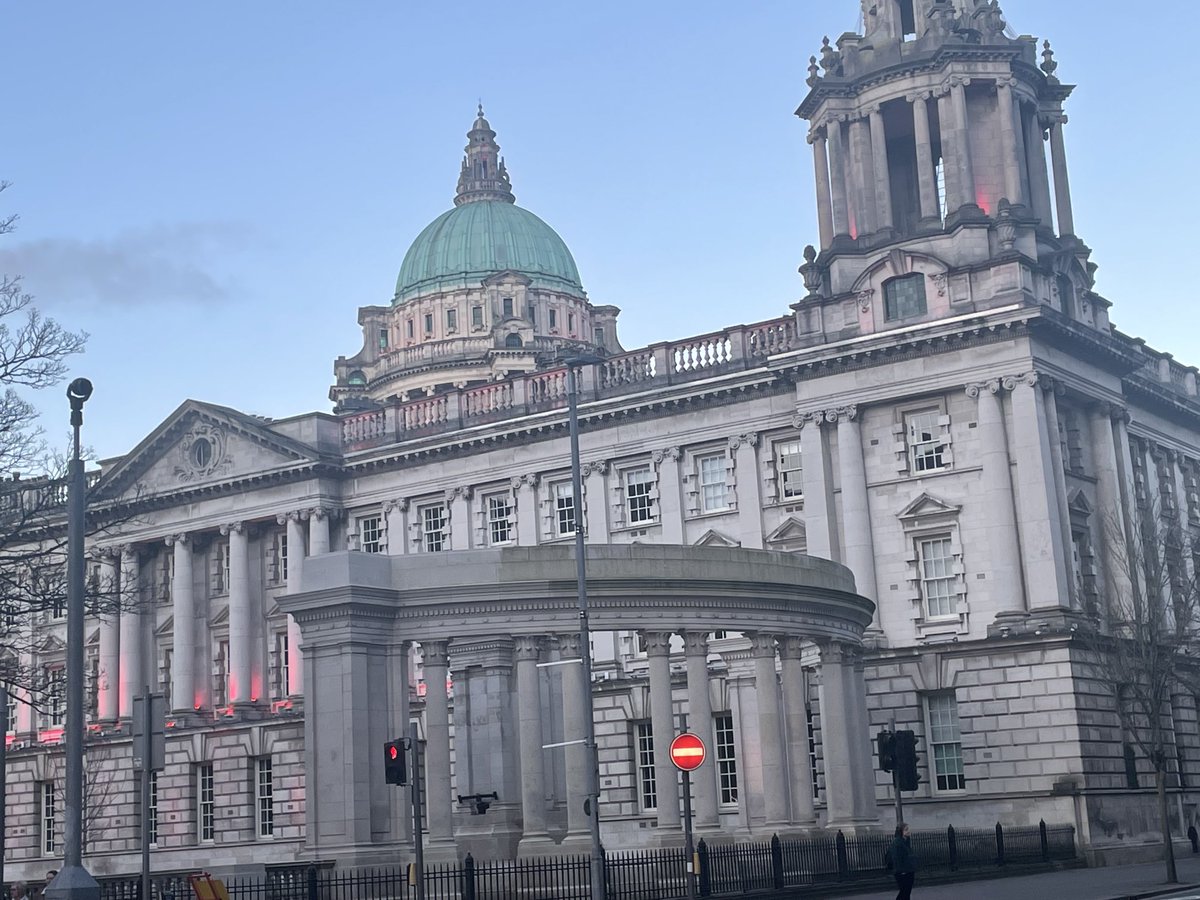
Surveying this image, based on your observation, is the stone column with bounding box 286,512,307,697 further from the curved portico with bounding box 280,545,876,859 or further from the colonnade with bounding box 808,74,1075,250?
the curved portico with bounding box 280,545,876,859

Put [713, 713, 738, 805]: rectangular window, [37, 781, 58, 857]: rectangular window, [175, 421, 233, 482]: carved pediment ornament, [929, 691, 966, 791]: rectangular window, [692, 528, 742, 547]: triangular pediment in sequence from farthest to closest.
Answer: [37, 781, 58, 857]: rectangular window < [175, 421, 233, 482]: carved pediment ornament < [692, 528, 742, 547]: triangular pediment < [713, 713, 738, 805]: rectangular window < [929, 691, 966, 791]: rectangular window

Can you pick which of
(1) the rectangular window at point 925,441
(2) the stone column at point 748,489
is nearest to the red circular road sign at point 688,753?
(1) the rectangular window at point 925,441

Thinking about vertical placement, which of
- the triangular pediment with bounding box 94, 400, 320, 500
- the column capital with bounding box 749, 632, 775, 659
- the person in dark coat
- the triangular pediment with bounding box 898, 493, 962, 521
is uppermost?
the triangular pediment with bounding box 94, 400, 320, 500

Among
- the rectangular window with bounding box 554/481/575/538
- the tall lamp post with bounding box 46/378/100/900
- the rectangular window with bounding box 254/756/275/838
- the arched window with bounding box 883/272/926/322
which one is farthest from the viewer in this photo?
the rectangular window with bounding box 254/756/275/838

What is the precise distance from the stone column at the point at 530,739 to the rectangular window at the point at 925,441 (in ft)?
75.2

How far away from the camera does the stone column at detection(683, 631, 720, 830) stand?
41.2 metres

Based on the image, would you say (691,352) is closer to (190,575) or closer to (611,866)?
(190,575)

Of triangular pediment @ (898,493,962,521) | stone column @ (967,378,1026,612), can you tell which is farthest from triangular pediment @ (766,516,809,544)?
stone column @ (967,378,1026,612)

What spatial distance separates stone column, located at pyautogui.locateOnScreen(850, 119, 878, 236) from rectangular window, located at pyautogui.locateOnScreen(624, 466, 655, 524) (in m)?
12.1

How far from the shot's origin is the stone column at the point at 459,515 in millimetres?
70188

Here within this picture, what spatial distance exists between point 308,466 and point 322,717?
34540 mm

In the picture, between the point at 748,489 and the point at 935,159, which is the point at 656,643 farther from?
the point at 935,159

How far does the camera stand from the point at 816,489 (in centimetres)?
5997

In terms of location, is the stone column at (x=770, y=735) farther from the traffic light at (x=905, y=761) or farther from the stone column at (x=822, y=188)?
the stone column at (x=822, y=188)
